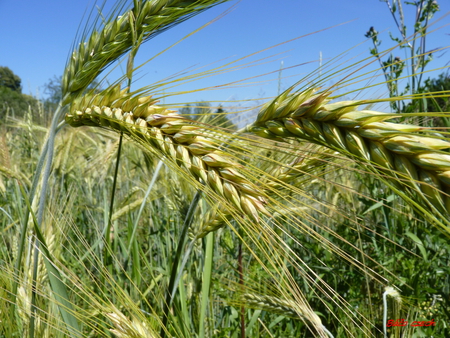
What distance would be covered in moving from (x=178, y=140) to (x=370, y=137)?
0.47m

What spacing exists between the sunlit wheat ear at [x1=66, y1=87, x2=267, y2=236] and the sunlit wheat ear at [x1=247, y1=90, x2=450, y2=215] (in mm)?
185

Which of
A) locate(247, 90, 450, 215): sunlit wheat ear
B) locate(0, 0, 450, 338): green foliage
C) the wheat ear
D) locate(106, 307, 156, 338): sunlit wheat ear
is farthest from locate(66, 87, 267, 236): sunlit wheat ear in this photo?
the wheat ear

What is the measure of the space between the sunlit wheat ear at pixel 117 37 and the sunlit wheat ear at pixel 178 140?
0.35 feet

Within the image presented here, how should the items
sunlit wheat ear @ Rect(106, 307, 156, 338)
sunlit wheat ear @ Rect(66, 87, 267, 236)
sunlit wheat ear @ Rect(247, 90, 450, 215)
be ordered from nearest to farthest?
sunlit wheat ear @ Rect(247, 90, 450, 215) < sunlit wheat ear @ Rect(66, 87, 267, 236) < sunlit wheat ear @ Rect(106, 307, 156, 338)

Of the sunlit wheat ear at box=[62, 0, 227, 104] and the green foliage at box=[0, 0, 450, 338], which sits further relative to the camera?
the sunlit wheat ear at box=[62, 0, 227, 104]

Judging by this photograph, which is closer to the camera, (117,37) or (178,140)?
(178,140)

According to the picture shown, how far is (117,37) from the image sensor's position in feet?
3.85

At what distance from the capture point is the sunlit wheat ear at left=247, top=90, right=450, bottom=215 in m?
0.64

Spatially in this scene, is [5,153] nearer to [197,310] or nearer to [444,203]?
[197,310]

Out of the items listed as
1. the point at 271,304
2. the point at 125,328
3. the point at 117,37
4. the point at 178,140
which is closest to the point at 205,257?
the point at 271,304

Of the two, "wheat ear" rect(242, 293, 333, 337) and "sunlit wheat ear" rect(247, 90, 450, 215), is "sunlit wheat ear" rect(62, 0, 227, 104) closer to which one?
"sunlit wheat ear" rect(247, 90, 450, 215)

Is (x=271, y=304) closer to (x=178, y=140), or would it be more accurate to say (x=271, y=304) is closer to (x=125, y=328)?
(x=125, y=328)

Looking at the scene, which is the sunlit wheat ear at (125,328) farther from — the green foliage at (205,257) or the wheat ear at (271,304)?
the wheat ear at (271,304)

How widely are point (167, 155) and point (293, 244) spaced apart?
79.7 inches
